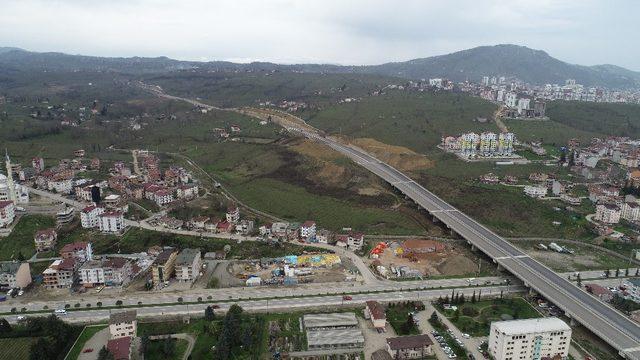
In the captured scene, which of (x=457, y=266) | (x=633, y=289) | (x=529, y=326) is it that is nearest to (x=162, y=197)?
(x=457, y=266)

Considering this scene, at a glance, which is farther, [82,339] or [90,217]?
[90,217]

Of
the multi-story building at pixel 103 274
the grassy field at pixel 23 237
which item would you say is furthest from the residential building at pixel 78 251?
the grassy field at pixel 23 237

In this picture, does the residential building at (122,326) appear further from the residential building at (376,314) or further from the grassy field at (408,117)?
the grassy field at (408,117)

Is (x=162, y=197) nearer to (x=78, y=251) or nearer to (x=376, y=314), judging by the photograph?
(x=78, y=251)

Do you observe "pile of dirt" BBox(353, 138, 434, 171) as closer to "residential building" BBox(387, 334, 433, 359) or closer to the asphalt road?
the asphalt road

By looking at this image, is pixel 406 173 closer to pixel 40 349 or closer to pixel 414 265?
pixel 414 265

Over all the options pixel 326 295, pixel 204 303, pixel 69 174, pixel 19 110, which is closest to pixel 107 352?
pixel 204 303

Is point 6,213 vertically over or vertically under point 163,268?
over
